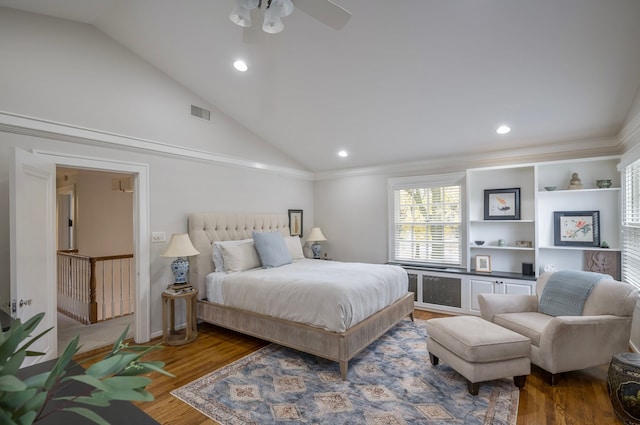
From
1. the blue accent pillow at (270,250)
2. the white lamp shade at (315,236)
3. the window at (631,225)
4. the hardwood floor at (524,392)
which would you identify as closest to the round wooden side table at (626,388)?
the hardwood floor at (524,392)

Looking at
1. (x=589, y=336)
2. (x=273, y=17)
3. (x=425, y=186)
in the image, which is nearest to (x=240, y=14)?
(x=273, y=17)

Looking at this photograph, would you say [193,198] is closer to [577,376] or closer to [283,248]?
[283,248]

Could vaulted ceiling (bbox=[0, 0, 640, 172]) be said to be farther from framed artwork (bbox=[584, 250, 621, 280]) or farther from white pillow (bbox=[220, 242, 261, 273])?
white pillow (bbox=[220, 242, 261, 273])

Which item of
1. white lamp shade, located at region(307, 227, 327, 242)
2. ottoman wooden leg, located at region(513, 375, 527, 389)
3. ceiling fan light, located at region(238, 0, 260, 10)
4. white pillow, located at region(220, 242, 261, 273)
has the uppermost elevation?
ceiling fan light, located at region(238, 0, 260, 10)

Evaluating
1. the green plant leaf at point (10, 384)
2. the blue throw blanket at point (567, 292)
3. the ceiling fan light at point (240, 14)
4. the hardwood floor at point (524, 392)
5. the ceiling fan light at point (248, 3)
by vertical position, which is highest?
the ceiling fan light at point (248, 3)

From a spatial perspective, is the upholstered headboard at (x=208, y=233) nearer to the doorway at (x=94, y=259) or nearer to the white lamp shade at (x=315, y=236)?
the doorway at (x=94, y=259)

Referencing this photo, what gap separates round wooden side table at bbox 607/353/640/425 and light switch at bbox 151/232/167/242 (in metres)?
4.45

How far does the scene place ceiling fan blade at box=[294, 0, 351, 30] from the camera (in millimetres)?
1963

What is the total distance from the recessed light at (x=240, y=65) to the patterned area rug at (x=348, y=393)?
3165 millimetres

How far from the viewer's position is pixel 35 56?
2908mm

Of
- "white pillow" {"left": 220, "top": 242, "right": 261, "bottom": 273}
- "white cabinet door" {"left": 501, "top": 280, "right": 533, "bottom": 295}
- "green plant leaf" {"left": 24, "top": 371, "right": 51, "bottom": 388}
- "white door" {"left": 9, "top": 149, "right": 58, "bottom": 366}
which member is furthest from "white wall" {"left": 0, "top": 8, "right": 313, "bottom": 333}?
"white cabinet door" {"left": 501, "top": 280, "right": 533, "bottom": 295}

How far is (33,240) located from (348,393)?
9.24 feet

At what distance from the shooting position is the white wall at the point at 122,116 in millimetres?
2805

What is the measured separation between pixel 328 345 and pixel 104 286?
373cm
